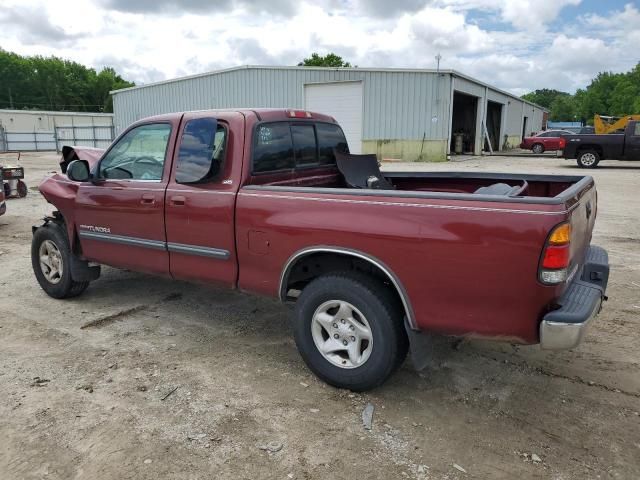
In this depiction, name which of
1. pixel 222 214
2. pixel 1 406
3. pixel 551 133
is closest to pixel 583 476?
pixel 222 214

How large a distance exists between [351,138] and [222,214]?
23.9 metres

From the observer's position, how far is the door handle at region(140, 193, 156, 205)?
4.25 m

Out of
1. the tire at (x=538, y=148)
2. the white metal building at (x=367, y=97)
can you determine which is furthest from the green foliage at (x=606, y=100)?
the white metal building at (x=367, y=97)

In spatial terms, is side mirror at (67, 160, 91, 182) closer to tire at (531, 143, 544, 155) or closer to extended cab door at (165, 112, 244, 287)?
extended cab door at (165, 112, 244, 287)

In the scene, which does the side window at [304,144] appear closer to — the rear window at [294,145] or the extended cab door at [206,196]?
the rear window at [294,145]

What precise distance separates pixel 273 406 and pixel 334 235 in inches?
45.9

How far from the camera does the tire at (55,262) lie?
517 cm

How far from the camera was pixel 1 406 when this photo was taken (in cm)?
332

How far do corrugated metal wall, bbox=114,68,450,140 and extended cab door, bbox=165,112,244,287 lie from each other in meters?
22.9

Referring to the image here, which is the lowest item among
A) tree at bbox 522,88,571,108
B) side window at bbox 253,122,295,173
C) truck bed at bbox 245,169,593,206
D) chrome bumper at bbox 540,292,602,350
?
chrome bumper at bbox 540,292,602,350

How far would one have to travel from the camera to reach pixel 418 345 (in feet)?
10.5

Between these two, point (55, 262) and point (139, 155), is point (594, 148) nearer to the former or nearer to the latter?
point (139, 155)

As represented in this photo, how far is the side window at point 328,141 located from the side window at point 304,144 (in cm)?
9

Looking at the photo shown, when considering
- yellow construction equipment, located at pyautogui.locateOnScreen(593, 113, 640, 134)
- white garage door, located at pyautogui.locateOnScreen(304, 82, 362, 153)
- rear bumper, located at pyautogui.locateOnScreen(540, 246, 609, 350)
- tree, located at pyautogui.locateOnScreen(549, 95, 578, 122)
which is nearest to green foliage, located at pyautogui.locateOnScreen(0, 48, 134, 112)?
white garage door, located at pyautogui.locateOnScreen(304, 82, 362, 153)
